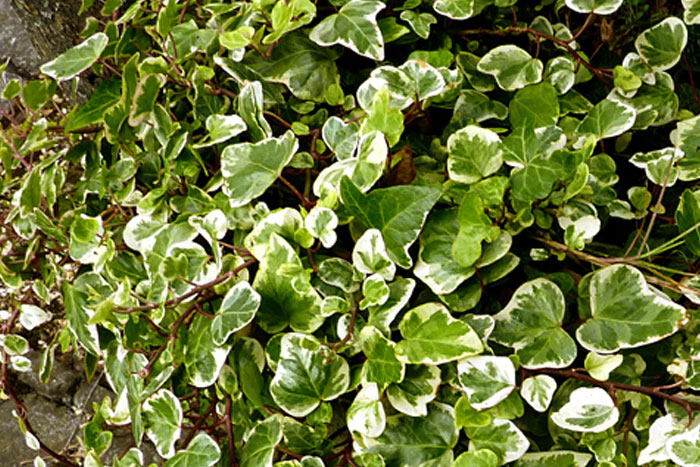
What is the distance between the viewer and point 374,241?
0.71m

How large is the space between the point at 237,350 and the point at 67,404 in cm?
102

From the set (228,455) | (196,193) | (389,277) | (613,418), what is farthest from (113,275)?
(613,418)

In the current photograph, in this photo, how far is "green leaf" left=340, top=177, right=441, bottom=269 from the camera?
2.34 feet

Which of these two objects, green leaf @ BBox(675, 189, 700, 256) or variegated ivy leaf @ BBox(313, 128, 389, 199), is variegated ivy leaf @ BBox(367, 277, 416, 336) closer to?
variegated ivy leaf @ BBox(313, 128, 389, 199)

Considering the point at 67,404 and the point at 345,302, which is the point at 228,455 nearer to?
the point at 345,302

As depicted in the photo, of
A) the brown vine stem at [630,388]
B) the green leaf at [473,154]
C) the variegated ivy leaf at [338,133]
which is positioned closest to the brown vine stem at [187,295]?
the variegated ivy leaf at [338,133]

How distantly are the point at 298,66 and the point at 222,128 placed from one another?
0.52 ft

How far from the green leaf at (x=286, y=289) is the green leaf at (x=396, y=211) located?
0.34 ft

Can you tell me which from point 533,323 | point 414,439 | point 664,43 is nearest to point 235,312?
point 414,439

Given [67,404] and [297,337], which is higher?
[297,337]

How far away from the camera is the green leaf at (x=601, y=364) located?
2.28 feet

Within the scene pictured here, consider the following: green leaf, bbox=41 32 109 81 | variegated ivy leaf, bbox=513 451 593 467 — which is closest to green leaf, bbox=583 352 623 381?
variegated ivy leaf, bbox=513 451 593 467

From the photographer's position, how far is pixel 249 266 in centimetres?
86

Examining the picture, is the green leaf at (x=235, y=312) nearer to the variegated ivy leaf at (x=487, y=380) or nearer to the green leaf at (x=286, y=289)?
the green leaf at (x=286, y=289)
